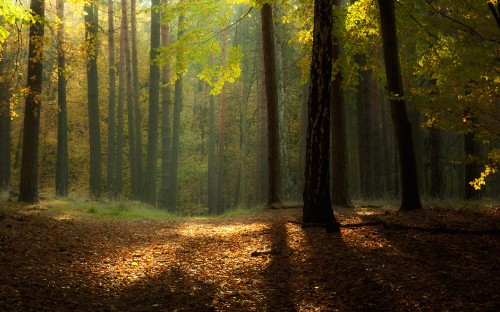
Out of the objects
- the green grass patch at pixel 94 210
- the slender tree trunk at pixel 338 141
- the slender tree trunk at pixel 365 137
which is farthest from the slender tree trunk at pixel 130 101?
the slender tree trunk at pixel 338 141

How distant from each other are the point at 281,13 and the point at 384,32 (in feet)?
51.8

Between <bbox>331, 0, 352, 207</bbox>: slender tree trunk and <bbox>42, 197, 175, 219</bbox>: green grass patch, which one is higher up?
<bbox>331, 0, 352, 207</bbox>: slender tree trunk

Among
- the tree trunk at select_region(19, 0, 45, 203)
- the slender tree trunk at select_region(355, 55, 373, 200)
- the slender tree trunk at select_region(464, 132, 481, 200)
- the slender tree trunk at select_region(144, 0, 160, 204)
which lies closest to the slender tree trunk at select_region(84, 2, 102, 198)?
the slender tree trunk at select_region(144, 0, 160, 204)

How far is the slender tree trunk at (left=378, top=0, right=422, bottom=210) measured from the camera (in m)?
9.55

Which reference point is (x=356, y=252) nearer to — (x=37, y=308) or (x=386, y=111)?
(x=37, y=308)

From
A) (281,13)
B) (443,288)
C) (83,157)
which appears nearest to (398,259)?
(443,288)

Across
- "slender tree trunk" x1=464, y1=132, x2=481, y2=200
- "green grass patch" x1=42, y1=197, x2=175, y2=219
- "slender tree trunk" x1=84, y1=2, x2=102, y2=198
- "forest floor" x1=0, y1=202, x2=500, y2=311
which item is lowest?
"forest floor" x1=0, y1=202, x2=500, y2=311

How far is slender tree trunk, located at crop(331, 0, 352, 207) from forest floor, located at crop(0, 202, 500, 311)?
11.9 feet

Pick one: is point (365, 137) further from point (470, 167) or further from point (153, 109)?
point (153, 109)

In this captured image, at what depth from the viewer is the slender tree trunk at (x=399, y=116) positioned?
9547mm

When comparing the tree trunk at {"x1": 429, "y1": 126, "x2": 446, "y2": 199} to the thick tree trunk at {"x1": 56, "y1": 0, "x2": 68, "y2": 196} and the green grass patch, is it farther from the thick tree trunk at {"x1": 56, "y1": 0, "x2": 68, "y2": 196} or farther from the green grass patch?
the thick tree trunk at {"x1": 56, "y1": 0, "x2": 68, "y2": 196}

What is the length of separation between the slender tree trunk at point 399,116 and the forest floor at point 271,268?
83 cm

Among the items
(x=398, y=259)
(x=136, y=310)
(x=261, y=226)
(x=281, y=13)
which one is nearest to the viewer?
(x=136, y=310)

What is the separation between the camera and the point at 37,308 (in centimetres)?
453
